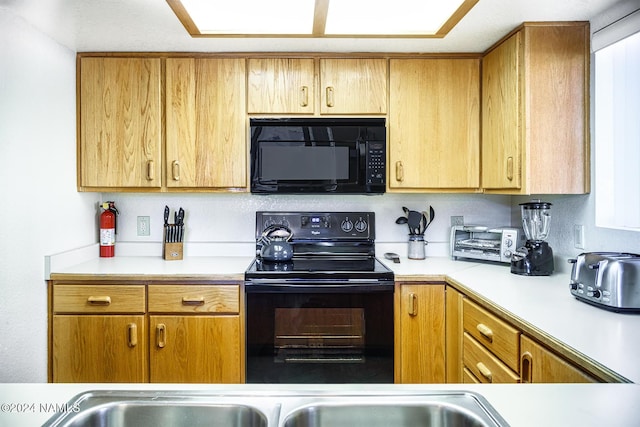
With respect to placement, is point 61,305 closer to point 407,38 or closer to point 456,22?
point 407,38

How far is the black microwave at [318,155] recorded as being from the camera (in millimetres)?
2588

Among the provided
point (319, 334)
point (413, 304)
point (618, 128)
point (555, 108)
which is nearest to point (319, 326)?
point (319, 334)

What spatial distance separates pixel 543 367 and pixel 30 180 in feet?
7.59

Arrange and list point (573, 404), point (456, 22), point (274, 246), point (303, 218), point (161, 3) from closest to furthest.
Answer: point (573, 404), point (161, 3), point (456, 22), point (274, 246), point (303, 218)

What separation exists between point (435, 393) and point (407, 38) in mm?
1945

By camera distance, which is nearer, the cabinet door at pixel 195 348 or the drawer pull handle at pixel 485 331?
the drawer pull handle at pixel 485 331

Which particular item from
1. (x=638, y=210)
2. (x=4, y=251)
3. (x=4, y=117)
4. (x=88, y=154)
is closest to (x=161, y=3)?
(x=4, y=117)

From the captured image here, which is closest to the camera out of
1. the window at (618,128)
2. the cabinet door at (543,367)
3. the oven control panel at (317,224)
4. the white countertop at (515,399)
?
the white countertop at (515,399)

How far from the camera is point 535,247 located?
2197 millimetres

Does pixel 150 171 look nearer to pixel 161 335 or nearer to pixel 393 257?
pixel 161 335

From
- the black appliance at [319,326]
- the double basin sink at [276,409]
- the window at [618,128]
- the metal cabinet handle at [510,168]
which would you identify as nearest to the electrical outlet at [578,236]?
the window at [618,128]

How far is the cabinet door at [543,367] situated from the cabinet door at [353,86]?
1.57 metres

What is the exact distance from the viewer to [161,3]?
6.24ft

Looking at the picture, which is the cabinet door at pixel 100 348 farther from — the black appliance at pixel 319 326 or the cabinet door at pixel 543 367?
the cabinet door at pixel 543 367
